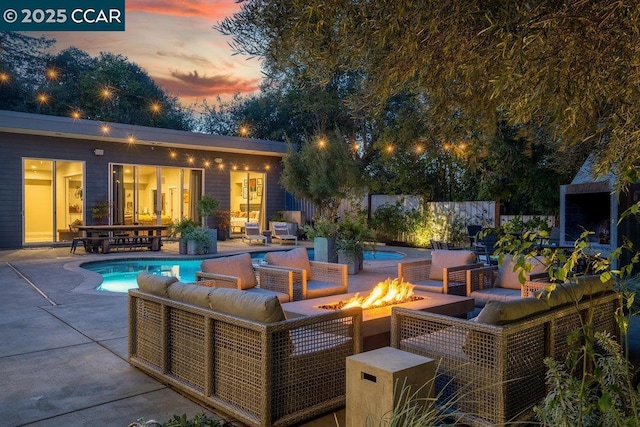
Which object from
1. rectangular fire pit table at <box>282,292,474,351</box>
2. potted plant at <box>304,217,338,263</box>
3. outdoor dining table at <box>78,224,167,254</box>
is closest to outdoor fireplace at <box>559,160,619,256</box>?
potted plant at <box>304,217,338,263</box>

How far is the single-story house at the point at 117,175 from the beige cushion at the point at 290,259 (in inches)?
385

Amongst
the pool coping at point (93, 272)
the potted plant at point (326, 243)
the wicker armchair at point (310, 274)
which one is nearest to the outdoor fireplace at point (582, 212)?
the pool coping at point (93, 272)

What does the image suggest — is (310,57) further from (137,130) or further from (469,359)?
(137,130)

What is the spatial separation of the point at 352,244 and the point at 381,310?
4607 millimetres

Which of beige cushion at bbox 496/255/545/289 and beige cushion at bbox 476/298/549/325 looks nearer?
beige cushion at bbox 476/298/549/325

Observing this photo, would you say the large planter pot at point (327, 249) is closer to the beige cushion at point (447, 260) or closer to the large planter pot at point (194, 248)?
the beige cushion at point (447, 260)

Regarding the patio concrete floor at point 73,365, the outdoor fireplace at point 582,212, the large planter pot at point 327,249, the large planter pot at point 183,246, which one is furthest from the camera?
the large planter pot at point 183,246

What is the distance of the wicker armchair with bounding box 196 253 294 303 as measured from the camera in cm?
523

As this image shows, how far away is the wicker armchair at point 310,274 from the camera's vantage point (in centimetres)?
550

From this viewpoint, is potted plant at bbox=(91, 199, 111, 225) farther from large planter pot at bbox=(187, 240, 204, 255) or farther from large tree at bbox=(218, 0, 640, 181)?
large tree at bbox=(218, 0, 640, 181)

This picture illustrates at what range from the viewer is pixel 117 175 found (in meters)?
15.1

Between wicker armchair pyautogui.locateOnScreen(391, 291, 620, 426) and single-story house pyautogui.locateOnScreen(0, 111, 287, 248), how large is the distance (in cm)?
1280

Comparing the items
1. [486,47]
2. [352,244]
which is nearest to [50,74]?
[352,244]

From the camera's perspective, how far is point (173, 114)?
1001 inches
